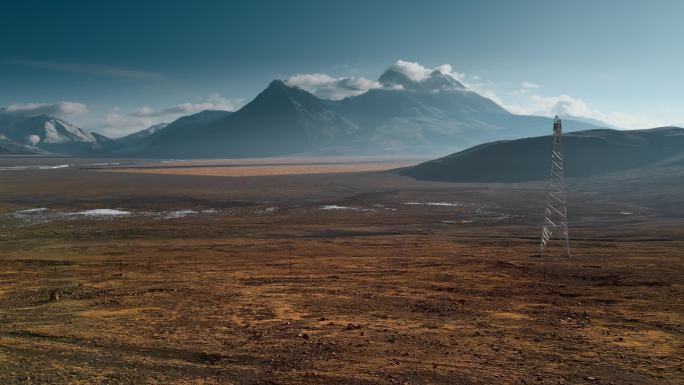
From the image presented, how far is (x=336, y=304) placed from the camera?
98.2 ft

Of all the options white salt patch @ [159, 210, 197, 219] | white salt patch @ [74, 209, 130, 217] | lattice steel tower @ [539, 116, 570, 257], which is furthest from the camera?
white salt patch @ [74, 209, 130, 217]

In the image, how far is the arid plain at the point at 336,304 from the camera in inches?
758

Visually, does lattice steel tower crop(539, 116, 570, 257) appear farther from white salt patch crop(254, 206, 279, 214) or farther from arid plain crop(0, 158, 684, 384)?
white salt patch crop(254, 206, 279, 214)

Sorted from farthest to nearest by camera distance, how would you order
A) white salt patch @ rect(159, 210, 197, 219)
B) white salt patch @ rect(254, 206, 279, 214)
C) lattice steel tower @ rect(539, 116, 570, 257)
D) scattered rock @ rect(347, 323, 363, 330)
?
white salt patch @ rect(254, 206, 279, 214)
white salt patch @ rect(159, 210, 197, 219)
lattice steel tower @ rect(539, 116, 570, 257)
scattered rock @ rect(347, 323, 363, 330)

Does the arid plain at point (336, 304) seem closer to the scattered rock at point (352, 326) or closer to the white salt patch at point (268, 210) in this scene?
the scattered rock at point (352, 326)

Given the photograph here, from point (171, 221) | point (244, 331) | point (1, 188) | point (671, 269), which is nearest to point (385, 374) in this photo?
point (244, 331)

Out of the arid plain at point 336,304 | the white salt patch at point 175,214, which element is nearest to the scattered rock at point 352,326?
the arid plain at point 336,304

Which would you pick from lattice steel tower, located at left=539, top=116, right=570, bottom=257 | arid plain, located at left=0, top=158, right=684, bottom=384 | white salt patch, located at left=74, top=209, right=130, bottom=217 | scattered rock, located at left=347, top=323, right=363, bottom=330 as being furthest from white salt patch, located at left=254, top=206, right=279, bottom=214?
scattered rock, located at left=347, top=323, right=363, bottom=330

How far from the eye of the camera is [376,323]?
2564 centimetres

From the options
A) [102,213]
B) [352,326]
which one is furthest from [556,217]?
[102,213]

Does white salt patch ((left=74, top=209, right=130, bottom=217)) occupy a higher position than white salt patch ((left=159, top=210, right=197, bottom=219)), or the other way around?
white salt patch ((left=74, top=209, right=130, bottom=217))

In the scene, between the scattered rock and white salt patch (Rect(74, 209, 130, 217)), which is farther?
white salt patch (Rect(74, 209, 130, 217))

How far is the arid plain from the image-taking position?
758 inches

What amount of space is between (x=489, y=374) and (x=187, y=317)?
16.5 m
